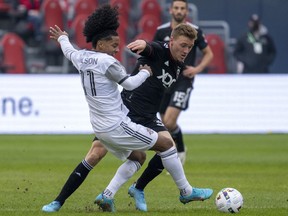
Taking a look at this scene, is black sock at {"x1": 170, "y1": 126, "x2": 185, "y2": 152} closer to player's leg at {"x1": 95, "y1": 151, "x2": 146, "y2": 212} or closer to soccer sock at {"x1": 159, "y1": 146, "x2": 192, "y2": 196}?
player's leg at {"x1": 95, "y1": 151, "x2": 146, "y2": 212}

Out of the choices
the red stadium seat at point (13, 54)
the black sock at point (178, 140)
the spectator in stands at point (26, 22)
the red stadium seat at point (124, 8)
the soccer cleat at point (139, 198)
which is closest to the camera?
the soccer cleat at point (139, 198)

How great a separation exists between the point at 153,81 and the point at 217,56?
15.2 meters

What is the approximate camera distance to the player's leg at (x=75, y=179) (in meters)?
9.98

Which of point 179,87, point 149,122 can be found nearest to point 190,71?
point 179,87

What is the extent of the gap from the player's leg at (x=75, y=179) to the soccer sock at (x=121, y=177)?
0.29 m

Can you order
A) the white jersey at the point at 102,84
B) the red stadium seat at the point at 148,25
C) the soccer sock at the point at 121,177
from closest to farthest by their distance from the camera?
the white jersey at the point at 102,84
the soccer sock at the point at 121,177
the red stadium seat at the point at 148,25

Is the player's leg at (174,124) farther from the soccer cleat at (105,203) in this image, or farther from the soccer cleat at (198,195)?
the soccer cleat at (105,203)

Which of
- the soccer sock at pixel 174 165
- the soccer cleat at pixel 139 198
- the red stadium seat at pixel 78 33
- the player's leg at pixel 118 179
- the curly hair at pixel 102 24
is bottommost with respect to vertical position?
the red stadium seat at pixel 78 33

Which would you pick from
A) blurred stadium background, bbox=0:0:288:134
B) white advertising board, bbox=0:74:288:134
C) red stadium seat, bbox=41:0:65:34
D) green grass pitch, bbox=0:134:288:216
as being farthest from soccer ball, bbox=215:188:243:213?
red stadium seat, bbox=41:0:65:34

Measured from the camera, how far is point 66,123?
2239 centimetres

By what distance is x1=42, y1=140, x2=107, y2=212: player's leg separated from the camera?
32.8 ft

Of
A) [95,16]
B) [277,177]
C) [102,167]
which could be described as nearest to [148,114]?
[95,16]

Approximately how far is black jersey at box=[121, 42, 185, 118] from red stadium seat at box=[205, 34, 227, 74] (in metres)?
14.9

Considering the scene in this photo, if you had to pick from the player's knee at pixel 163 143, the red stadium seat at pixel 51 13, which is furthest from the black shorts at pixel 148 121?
the red stadium seat at pixel 51 13
